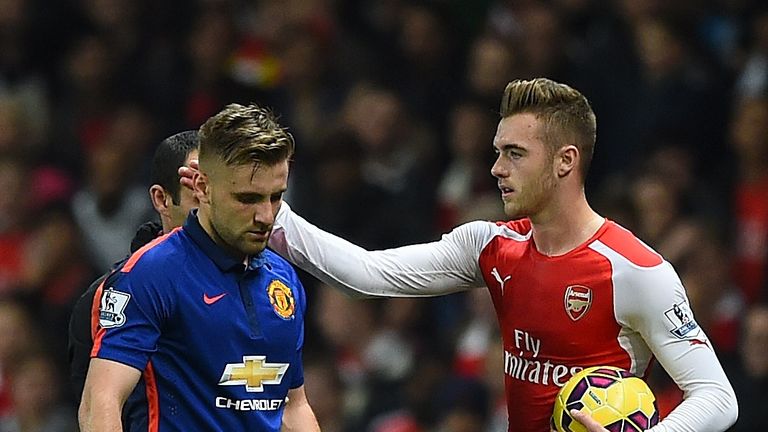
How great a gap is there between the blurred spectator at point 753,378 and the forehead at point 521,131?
285 centimetres

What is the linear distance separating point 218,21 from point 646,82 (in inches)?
120

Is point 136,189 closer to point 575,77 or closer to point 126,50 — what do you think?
point 126,50

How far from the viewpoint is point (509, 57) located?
955 centimetres

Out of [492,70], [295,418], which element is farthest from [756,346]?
[295,418]

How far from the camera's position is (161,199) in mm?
5559

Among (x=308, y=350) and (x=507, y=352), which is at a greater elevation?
(x=507, y=352)

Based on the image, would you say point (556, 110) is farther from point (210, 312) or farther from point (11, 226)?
point (11, 226)

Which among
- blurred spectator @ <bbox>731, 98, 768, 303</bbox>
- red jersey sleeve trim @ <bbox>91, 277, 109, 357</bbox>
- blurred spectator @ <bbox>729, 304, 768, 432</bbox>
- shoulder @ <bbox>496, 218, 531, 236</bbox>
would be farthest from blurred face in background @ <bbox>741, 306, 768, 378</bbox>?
red jersey sleeve trim @ <bbox>91, 277, 109, 357</bbox>

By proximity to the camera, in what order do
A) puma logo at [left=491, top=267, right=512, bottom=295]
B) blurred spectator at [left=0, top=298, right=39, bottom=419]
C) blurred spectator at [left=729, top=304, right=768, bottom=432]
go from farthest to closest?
blurred spectator at [left=0, top=298, right=39, bottom=419], blurred spectator at [left=729, top=304, right=768, bottom=432], puma logo at [left=491, top=267, right=512, bottom=295]

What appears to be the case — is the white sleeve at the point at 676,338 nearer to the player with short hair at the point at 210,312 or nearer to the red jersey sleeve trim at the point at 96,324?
the player with short hair at the point at 210,312

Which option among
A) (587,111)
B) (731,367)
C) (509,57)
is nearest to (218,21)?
(509,57)

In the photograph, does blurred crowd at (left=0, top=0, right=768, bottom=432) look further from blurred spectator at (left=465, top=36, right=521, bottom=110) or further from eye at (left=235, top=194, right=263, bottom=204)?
eye at (left=235, top=194, right=263, bottom=204)

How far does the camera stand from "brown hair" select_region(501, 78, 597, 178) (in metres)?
5.31

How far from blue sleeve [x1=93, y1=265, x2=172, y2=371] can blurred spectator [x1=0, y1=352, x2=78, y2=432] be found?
4852 mm
